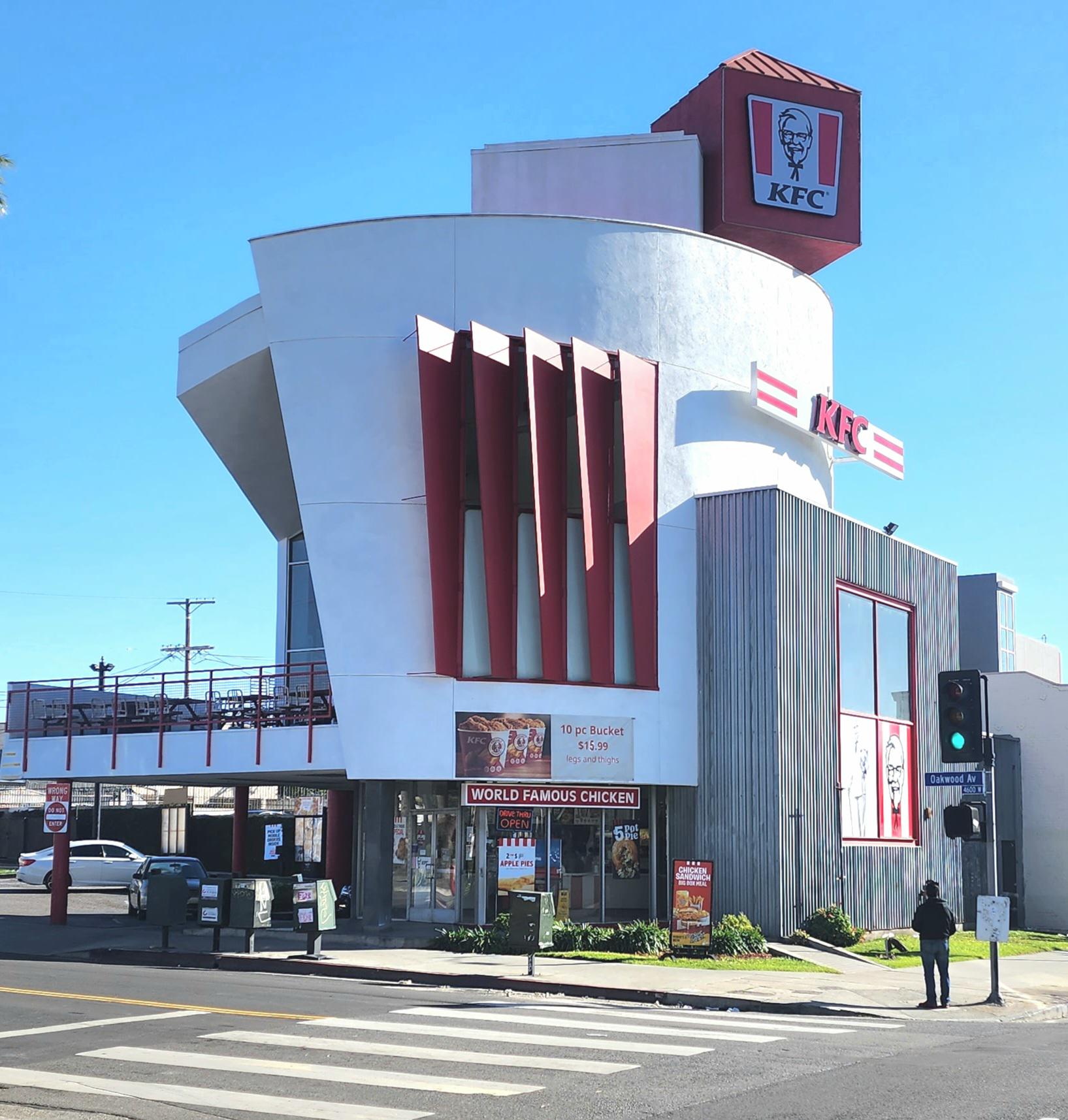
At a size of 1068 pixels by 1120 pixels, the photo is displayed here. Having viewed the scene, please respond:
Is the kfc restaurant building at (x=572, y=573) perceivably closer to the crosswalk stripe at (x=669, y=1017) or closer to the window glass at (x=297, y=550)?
the window glass at (x=297, y=550)

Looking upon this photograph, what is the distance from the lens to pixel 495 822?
27688 mm

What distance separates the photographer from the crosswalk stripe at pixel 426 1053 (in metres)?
12.4

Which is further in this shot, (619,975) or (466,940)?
(466,940)

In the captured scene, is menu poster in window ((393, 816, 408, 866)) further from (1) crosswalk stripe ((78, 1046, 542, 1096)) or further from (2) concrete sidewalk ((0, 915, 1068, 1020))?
(1) crosswalk stripe ((78, 1046, 542, 1096))

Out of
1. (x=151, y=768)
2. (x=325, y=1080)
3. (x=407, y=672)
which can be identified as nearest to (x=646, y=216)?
(x=407, y=672)

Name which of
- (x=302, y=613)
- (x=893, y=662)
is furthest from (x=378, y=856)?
(x=893, y=662)

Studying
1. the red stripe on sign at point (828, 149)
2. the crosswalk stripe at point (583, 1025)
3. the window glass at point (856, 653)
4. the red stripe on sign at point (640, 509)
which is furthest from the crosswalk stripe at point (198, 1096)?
the red stripe on sign at point (828, 149)

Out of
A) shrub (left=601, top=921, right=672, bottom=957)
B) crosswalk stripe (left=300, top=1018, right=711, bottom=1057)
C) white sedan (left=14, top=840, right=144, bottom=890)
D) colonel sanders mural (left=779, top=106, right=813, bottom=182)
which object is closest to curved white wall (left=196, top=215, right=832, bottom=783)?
shrub (left=601, top=921, right=672, bottom=957)

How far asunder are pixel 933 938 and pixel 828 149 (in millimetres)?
23078

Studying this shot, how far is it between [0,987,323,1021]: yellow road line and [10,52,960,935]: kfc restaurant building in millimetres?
8786

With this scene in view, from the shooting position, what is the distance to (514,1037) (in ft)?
47.0

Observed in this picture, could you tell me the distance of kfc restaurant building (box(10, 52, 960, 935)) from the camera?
26.8 meters

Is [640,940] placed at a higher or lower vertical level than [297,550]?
lower

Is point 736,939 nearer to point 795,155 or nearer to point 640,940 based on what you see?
point 640,940
